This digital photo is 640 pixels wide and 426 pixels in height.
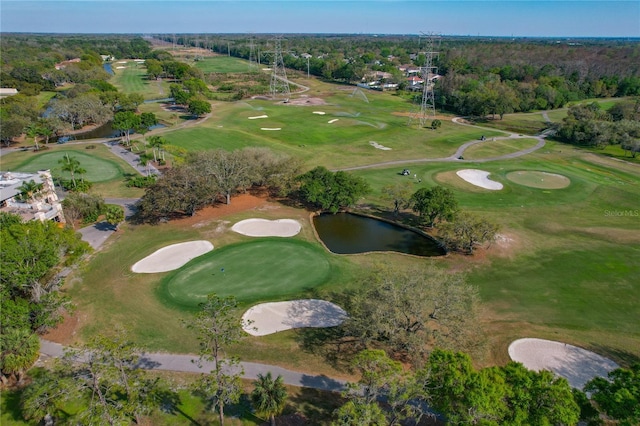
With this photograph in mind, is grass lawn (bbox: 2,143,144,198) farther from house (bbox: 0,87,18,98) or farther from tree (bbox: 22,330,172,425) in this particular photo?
house (bbox: 0,87,18,98)

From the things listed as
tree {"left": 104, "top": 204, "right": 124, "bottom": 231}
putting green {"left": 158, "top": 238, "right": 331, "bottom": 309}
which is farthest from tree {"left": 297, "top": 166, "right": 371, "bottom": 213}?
tree {"left": 104, "top": 204, "right": 124, "bottom": 231}

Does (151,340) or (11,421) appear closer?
(11,421)

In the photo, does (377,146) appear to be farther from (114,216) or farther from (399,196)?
(114,216)

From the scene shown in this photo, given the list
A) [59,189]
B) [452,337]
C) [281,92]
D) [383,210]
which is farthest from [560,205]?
[281,92]

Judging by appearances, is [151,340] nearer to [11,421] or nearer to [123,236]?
[11,421]

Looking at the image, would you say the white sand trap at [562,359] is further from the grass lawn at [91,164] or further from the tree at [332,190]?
the grass lawn at [91,164]
